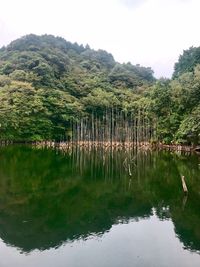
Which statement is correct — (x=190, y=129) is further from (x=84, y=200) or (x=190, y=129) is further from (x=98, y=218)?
(x=98, y=218)

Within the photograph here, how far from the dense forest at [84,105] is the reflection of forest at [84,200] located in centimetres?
1722

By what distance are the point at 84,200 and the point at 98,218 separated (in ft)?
9.85

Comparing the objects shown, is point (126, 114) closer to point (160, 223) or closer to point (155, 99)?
point (155, 99)

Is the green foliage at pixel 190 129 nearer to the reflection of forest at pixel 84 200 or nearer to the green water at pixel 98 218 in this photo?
the reflection of forest at pixel 84 200

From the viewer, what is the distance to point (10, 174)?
80.9 feet

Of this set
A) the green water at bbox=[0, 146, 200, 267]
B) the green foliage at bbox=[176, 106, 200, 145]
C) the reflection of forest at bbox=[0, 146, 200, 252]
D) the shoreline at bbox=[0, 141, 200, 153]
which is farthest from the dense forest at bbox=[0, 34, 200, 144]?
the green water at bbox=[0, 146, 200, 267]

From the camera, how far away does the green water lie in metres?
11.8

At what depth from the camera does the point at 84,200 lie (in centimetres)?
1859

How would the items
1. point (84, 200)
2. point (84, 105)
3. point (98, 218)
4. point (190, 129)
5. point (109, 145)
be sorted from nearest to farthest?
point (98, 218)
point (84, 200)
point (190, 129)
point (109, 145)
point (84, 105)

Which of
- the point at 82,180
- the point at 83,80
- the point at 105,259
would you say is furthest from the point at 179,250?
the point at 83,80

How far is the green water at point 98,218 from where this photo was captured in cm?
1178

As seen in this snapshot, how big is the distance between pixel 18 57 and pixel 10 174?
47337mm

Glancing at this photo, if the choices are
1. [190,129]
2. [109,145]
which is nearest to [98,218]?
[190,129]

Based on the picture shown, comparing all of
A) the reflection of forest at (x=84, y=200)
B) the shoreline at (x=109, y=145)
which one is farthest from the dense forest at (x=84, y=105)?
the reflection of forest at (x=84, y=200)
